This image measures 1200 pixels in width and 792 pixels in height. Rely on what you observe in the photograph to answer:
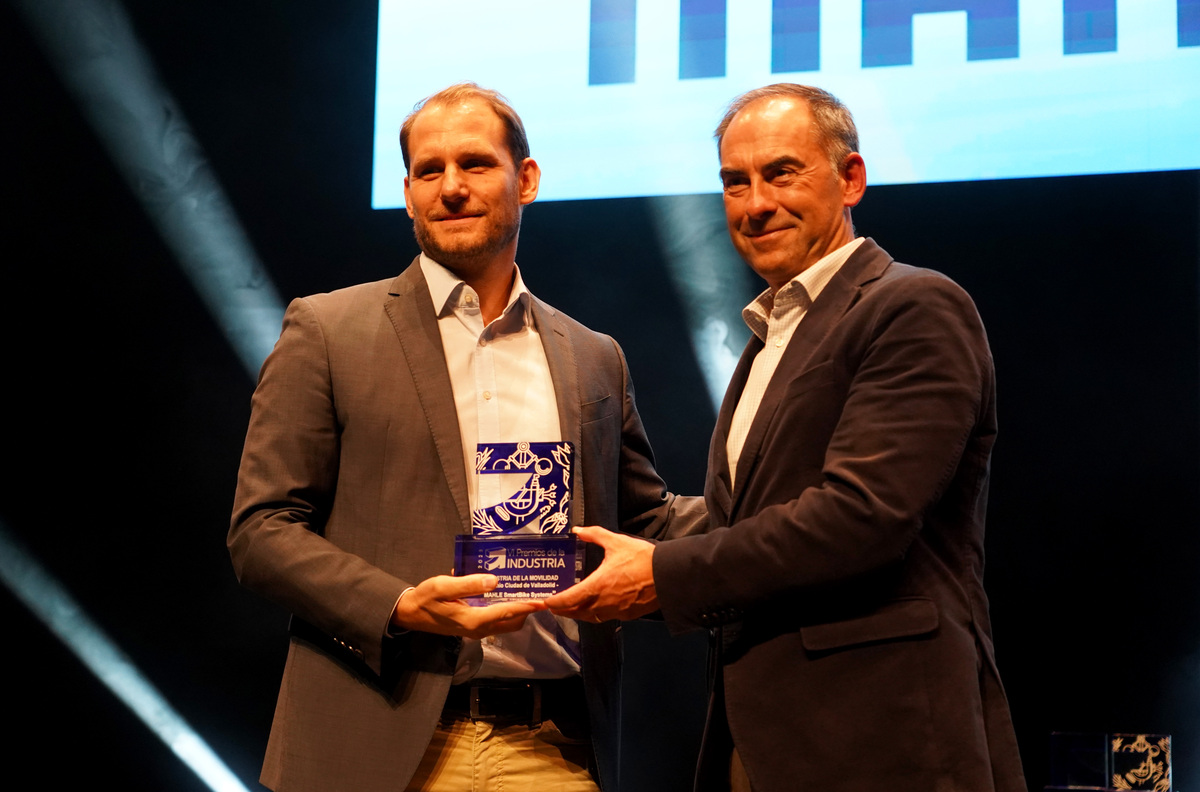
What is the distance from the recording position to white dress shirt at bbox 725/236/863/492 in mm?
1854

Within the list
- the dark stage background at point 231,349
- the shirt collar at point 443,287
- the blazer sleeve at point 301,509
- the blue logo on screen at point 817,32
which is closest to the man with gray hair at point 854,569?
the blazer sleeve at point 301,509

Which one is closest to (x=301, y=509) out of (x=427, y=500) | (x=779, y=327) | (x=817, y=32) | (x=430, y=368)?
(x=427, y=500)

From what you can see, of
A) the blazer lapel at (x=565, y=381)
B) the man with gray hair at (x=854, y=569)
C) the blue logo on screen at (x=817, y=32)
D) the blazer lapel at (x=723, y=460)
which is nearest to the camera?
the man with gray hair at (x=854, y=569)

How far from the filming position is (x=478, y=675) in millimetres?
1856

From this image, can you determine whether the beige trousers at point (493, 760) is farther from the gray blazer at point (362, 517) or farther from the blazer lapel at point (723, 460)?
the blazer lapel at point (723, 460)

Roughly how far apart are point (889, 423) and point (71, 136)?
344cm

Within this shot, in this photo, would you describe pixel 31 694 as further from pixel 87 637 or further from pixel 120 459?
pixel 120 459

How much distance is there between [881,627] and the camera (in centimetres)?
156

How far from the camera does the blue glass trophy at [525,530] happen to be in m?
1.69

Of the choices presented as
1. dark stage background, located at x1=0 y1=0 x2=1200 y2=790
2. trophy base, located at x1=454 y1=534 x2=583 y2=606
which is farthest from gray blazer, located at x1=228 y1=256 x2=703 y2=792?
dark stage background, located at x1=0 y1=0 x2=1200 y2=790

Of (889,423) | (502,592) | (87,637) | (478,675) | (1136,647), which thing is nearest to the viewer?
(889,423)

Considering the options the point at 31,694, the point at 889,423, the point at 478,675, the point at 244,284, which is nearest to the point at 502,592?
the point at 478,675

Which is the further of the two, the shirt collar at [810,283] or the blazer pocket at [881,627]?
the shirt collar at [810,283]

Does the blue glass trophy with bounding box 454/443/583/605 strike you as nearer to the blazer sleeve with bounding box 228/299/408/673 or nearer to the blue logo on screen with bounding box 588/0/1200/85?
the blazer sleeve with bounding box 228/299/408/673
